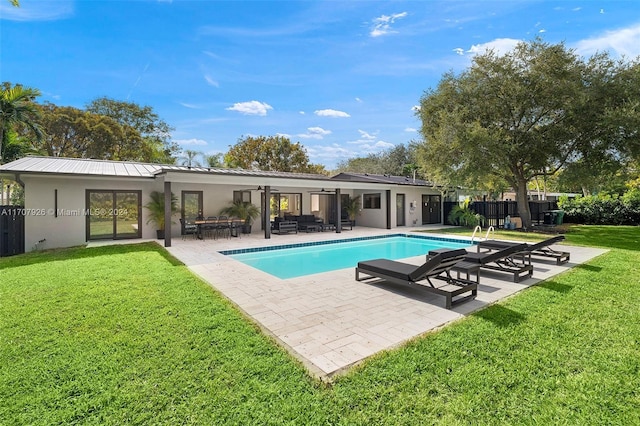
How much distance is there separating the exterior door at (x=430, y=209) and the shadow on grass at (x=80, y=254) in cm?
1524

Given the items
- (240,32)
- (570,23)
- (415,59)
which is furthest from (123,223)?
(570,23)

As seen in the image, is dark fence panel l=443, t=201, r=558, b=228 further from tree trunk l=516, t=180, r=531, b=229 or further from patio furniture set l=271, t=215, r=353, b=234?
patio furniture set l=271, t=215, r=353, b=234

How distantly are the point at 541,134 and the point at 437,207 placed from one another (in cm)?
780

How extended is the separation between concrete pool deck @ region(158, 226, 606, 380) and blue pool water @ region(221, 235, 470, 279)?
1576mm

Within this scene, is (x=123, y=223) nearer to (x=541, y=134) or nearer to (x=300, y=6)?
(x=300, y=6)

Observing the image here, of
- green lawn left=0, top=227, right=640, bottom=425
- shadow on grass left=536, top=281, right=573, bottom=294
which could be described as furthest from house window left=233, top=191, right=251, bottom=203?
shadow on grass left=536, top=281, right=573, bottom=294

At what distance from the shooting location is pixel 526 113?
14.5 metres

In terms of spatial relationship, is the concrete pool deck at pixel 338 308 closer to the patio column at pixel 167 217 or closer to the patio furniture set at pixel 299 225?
the patio column at pixel 167 217

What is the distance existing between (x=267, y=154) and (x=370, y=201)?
16.1 meters

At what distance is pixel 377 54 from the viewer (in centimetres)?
1546

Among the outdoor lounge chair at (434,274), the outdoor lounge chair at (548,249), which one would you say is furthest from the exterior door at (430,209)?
the outdoor lounge chair at (434,274)

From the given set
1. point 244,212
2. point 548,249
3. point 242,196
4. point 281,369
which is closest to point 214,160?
point 242,196

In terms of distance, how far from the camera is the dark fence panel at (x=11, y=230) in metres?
9.85

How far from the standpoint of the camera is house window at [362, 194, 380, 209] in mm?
18636
